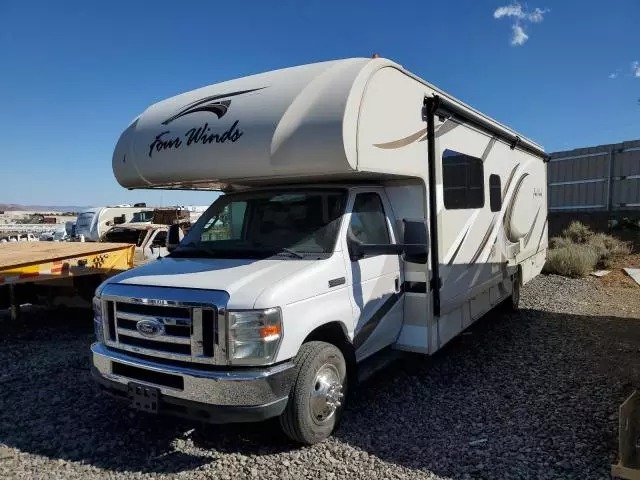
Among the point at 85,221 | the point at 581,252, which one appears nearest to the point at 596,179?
the point at 581,252

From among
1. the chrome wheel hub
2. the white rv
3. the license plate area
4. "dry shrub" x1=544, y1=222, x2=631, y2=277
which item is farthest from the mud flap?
"dry shrub" x1=544, y1=222, x2=631, y2=277

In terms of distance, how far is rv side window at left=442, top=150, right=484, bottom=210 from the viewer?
199 inches

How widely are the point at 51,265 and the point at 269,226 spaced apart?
3727 mm

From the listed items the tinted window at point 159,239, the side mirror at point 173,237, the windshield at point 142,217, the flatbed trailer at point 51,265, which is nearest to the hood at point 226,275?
the side mirror at point 173,237

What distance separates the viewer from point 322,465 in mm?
3469

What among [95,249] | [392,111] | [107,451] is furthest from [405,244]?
[95,249]

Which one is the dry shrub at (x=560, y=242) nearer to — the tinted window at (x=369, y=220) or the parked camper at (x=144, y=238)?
the tinted window at (x=369, y=220)

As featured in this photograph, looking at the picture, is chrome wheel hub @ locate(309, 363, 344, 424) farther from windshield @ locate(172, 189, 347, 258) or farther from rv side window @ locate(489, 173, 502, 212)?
rv side window @ locate(489, 173, 502, 212)

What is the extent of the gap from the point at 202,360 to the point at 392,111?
2.57 meters

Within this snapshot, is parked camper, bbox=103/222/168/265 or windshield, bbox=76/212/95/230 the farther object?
windshield, bbox=76/212/95/230

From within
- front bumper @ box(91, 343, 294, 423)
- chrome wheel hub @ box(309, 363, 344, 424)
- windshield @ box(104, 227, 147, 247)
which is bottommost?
chrome wheel hub @ box(309, 363, 344, 424)

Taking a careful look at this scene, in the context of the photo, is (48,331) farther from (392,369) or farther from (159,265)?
(392,369)

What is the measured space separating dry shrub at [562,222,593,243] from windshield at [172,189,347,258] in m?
12.5

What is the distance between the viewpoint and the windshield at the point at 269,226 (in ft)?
13.2
